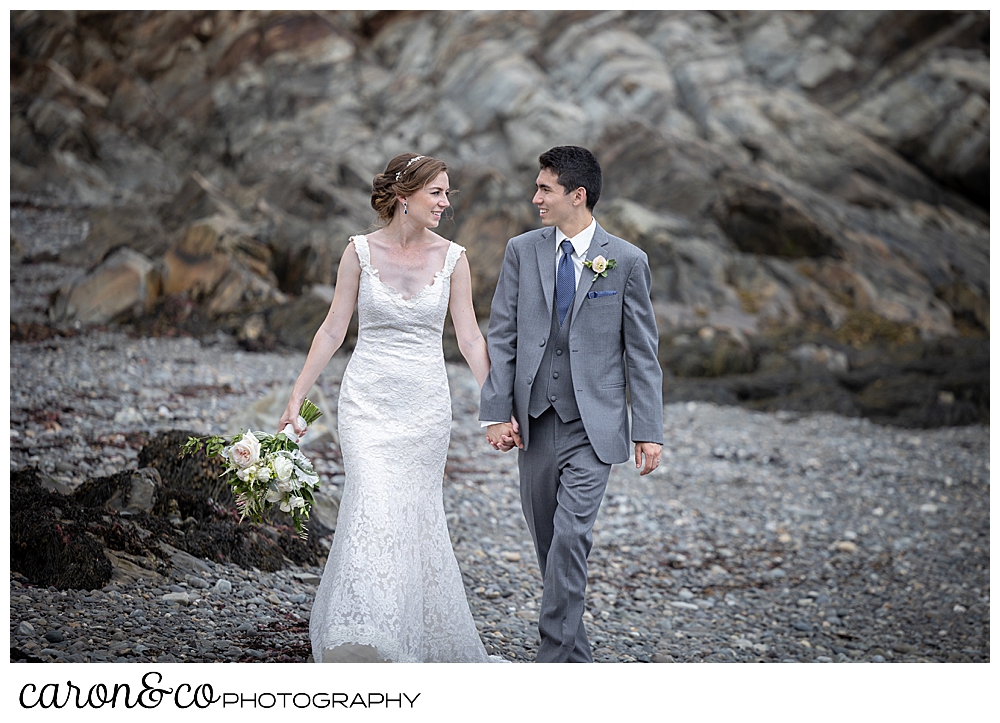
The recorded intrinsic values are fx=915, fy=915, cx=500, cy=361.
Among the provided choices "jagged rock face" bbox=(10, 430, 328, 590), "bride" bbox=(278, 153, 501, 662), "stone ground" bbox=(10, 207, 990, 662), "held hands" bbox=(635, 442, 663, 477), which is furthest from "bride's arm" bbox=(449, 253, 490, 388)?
"jagged rock face" bbox=(10, 430, 328, 590)

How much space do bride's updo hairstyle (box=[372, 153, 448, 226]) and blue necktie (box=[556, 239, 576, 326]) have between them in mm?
737

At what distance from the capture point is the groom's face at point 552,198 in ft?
14.4

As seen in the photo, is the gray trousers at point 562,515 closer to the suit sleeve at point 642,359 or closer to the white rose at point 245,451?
the suit sleeve at point 642,359

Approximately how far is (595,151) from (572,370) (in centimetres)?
1944

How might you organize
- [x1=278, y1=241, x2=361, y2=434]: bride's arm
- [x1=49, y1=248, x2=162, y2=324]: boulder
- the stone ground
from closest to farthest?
1. [x1=278, y1=241, x2=361, y2=434]: bride's arm
2. the stone ground
3. [x1=49, y1=248, x2=162, y2=324]: boulder

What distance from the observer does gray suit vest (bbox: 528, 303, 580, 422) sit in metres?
4.41

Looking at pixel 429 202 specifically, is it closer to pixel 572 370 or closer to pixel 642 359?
pixel 572 370

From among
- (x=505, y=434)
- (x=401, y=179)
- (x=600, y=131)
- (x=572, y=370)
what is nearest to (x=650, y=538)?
(x=505, y=434)

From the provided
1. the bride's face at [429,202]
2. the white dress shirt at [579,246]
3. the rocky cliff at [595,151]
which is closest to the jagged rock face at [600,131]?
the rocky cliff at [595,151]

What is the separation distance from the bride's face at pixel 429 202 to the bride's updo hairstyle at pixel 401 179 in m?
0.03

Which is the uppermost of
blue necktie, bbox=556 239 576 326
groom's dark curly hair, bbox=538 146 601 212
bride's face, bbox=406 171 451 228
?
groom's dark curly hair, bbox=538 146 601 212

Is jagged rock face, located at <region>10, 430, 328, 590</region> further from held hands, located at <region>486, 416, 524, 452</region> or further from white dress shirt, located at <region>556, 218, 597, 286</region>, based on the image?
white dress shirt, located at <region>556, 218, 597, 286</region>

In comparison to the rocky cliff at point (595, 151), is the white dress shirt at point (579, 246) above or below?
below

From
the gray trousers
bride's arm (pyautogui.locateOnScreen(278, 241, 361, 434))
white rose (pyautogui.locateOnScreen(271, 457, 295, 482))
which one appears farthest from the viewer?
bride's arm (pyautogui.locateOnScreen(278, 241, 361, 434))
